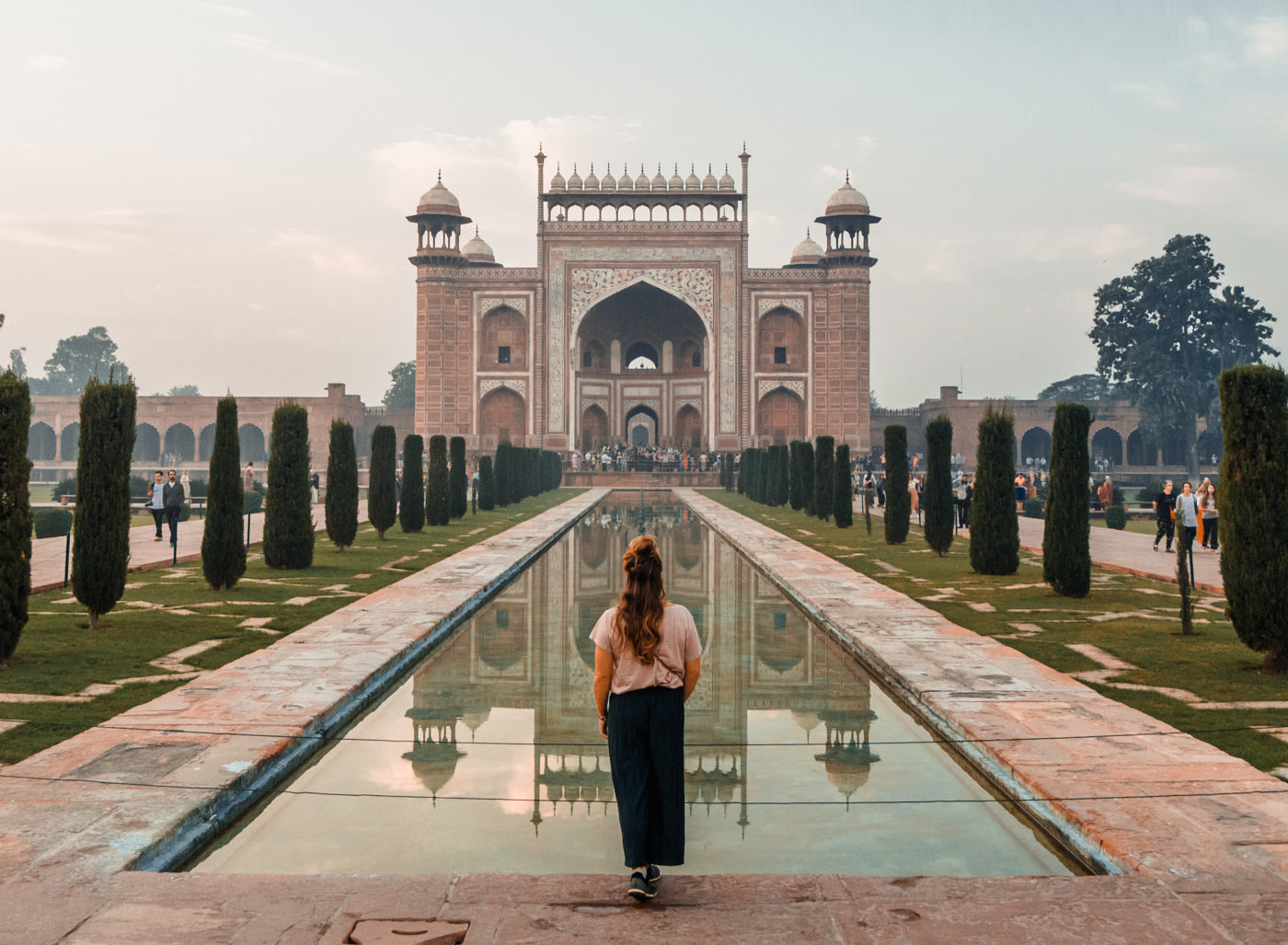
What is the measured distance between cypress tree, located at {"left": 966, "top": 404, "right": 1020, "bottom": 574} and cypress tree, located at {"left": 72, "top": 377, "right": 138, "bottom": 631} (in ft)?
21.1

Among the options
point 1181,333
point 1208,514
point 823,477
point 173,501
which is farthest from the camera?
point 1181,333

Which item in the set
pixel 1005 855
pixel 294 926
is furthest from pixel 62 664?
pixel 1005 855

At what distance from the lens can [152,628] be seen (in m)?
6.32

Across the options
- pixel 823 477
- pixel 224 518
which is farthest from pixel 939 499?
pixel 224 518

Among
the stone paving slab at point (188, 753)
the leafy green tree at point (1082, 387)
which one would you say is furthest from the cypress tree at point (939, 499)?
the leafy green tree at point (1082, 387)

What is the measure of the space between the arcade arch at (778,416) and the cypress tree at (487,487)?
16.3m

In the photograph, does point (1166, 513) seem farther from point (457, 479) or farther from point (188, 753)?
point (188, 753)

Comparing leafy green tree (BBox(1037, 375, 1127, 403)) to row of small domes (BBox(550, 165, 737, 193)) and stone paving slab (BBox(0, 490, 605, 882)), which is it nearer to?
row of small domes (BBox(550, 165, 737, 193))

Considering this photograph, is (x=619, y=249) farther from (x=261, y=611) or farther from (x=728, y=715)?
(x=728, y=715)

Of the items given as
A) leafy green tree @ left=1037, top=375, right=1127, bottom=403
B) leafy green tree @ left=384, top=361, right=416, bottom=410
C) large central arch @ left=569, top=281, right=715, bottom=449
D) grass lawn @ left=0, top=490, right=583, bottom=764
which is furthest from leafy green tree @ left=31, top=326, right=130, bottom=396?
grass lawn @ left=0, top=490, right=583, bottom=764

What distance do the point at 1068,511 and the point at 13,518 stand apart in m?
6.48

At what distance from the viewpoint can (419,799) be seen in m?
3.42

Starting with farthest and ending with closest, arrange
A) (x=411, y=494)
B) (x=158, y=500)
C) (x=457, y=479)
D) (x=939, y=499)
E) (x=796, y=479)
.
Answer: (x=796, y=479)
(x=457, y=479)
(x=411, y=494)
(x=158, y=500)
(x=939, y=499)

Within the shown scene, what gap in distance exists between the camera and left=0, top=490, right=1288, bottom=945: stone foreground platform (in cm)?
233
